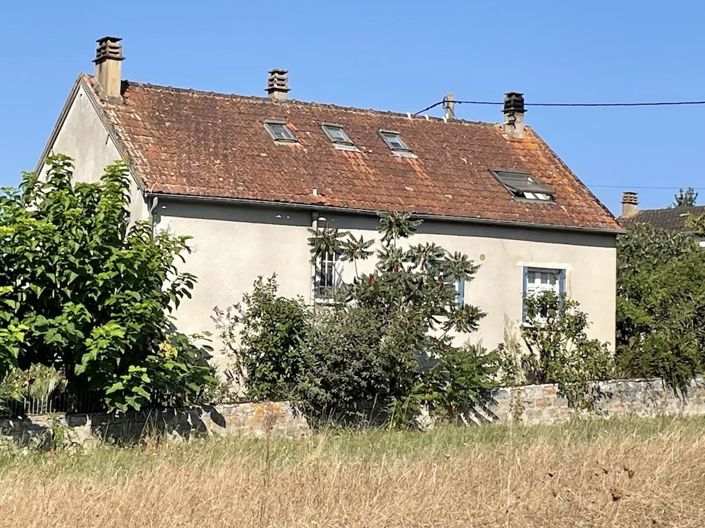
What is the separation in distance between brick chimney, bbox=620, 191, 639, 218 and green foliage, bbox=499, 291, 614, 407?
1513 inches

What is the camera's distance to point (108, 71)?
22656 millimetres

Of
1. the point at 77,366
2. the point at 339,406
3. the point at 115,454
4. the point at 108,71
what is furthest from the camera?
the point at 108,71

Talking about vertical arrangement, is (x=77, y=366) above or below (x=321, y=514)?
above

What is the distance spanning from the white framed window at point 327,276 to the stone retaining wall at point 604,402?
3.78 m

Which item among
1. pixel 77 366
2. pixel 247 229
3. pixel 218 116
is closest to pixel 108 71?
pixel 218 116

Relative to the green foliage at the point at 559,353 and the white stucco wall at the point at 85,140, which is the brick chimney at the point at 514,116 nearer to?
the green foliage at the point at 559,353

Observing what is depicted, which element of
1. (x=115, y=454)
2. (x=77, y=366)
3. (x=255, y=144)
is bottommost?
(x=115, y=454)

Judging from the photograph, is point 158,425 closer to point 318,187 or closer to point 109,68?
point 318,187

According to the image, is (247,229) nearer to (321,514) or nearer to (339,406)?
(339,406)

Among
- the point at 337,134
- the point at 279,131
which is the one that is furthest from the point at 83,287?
the point at 337,134

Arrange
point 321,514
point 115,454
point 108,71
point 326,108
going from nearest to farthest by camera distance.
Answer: point 321,514
point 115,454
point 108,71
point 326,108

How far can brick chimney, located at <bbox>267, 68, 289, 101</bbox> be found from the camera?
26281 millimetres

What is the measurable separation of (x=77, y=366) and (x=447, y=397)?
755 cm

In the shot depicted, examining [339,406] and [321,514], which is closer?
[321,514]
